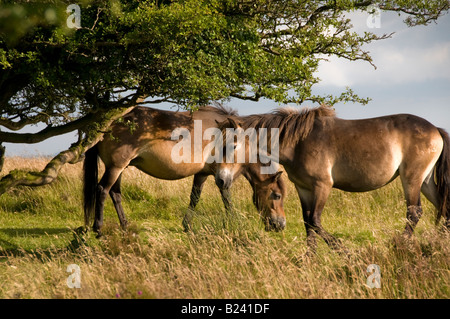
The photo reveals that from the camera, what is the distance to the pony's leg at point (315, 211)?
24.2ft

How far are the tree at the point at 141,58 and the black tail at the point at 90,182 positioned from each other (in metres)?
0.71

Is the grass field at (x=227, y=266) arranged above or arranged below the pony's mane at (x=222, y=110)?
below

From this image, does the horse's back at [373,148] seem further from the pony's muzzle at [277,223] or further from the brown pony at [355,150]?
the pony's muzzle at [277,223]

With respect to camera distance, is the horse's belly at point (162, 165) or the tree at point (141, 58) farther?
the horse's belly at point (162, 165)

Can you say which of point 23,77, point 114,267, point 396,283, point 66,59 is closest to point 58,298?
point 114,267

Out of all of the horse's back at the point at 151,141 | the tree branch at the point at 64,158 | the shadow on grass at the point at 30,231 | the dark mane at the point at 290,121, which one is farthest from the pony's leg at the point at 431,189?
the shadow on grass at the point at 30,231

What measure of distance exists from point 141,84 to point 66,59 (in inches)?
52.6

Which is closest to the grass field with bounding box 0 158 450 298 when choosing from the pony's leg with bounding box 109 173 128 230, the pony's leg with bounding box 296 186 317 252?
the pony's leg with bounding box 296 186 317 252

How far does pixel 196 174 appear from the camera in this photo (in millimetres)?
10688

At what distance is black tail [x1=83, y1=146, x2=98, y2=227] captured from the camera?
10.3m

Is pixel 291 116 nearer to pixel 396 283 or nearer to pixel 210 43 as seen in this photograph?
pixel 210 43

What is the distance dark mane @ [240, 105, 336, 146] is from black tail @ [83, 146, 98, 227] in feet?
12.5

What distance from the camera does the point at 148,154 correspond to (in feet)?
32.9
